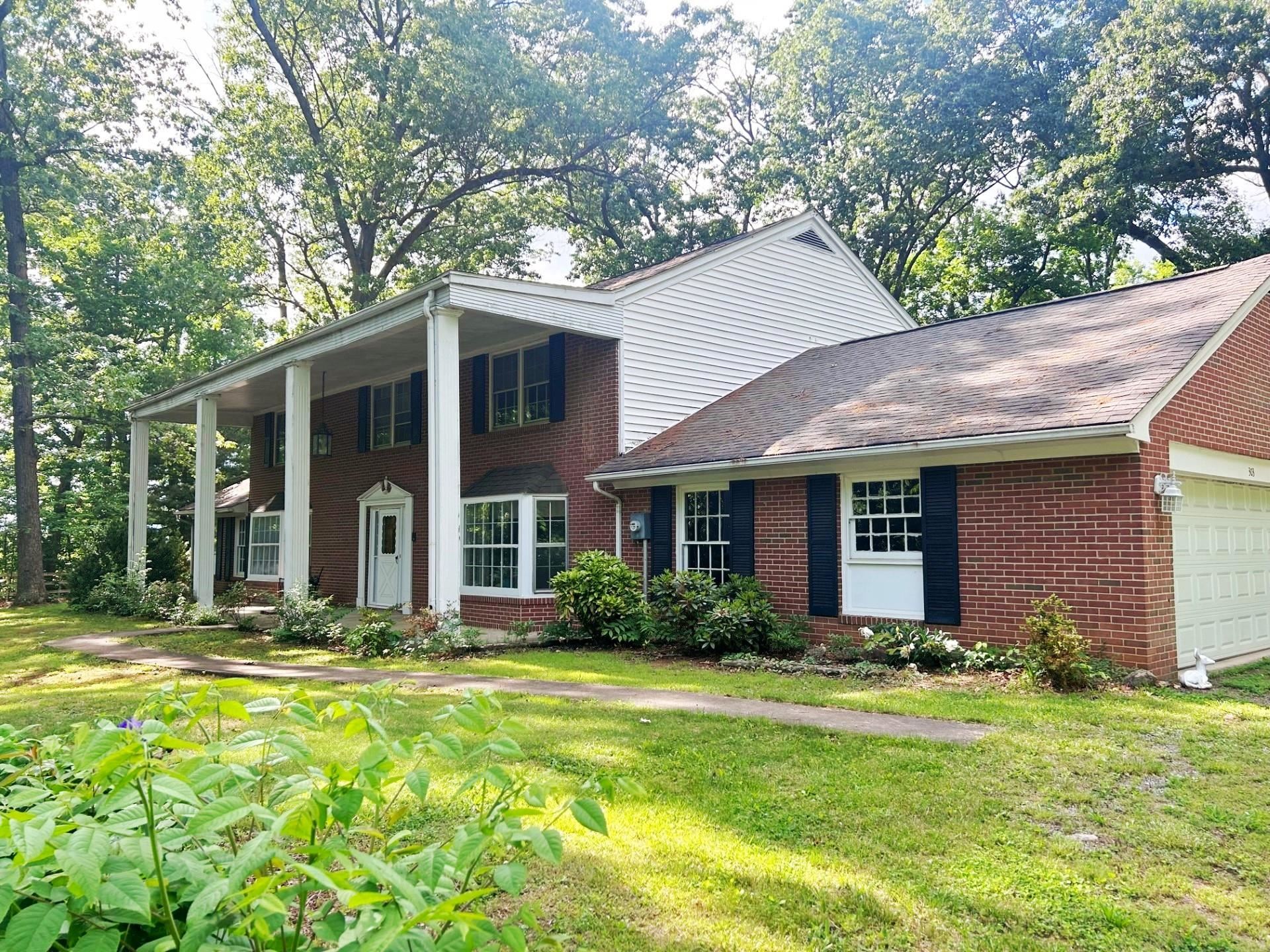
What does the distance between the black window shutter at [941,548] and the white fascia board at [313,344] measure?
22.0 feet

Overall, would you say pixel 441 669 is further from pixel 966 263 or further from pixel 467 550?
pixel 966 263

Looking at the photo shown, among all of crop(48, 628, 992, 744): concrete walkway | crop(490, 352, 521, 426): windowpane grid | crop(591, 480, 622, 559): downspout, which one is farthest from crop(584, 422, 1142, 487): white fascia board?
crop(490, 352, 521, 426): windowpane grid

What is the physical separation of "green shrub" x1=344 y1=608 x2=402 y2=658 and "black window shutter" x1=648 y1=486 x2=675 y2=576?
3.88 metres

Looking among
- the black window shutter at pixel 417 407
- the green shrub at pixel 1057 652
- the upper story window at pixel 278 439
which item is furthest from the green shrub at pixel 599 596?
the upper story window at pixel 278 439

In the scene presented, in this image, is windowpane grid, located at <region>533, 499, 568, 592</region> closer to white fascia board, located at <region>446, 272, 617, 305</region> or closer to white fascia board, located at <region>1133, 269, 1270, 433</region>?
white fascia board, located at <region>446, 272, 617, 305</region>

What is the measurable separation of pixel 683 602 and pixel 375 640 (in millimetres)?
4084

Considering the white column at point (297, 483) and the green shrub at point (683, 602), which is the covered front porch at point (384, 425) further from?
the green shrub at point (683, 602)

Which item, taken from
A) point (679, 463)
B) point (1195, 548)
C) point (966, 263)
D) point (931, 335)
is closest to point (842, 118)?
point (966, 263)

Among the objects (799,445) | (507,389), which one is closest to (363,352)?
(507,389)

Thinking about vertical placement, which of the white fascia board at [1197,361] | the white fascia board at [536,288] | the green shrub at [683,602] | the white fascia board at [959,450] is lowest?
the green shrub at [683,602]

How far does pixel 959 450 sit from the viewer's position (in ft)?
30.2

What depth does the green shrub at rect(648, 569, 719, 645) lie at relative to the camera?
36.0 ft

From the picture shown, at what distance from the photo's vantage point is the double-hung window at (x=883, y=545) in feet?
32.8

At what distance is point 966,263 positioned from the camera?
26109mm
